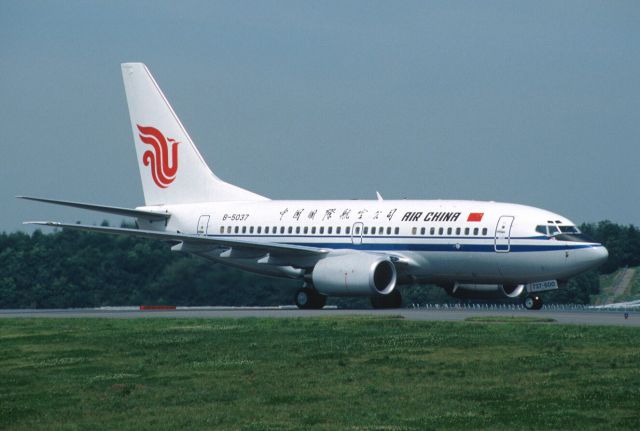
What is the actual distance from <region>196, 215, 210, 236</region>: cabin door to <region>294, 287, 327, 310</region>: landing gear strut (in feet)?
18.9

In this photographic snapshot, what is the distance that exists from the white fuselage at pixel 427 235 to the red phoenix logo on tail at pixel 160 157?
383 centimetres

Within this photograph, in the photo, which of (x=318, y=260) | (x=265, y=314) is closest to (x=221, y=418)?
(x=265, y=314)

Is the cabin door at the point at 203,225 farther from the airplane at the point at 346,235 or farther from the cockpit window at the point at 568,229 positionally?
the cockpit window at the point at 568,229

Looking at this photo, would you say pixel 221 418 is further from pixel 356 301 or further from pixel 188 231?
pixel 356 301

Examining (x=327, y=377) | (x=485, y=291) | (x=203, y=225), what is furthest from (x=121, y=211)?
(x=327, y=377)

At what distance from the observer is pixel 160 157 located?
55312 mm

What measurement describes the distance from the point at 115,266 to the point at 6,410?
128ft

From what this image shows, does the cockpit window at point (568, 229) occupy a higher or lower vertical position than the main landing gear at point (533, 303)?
higher

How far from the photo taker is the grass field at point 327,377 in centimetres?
2008

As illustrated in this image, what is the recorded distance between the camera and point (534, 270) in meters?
42.5

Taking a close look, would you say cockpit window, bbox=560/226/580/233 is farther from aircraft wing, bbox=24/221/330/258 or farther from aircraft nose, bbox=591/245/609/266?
aircraft wing, bbox=24/221/330/258

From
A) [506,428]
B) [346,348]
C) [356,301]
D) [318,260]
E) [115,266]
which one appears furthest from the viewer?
[356,301]

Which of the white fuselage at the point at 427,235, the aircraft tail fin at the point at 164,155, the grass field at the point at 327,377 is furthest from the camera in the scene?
the aircraft tail fin at the point at 164,155

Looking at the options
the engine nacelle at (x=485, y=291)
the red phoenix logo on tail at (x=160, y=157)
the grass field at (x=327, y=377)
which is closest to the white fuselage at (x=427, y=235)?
the engine nacelle at (x=485, y=291)
